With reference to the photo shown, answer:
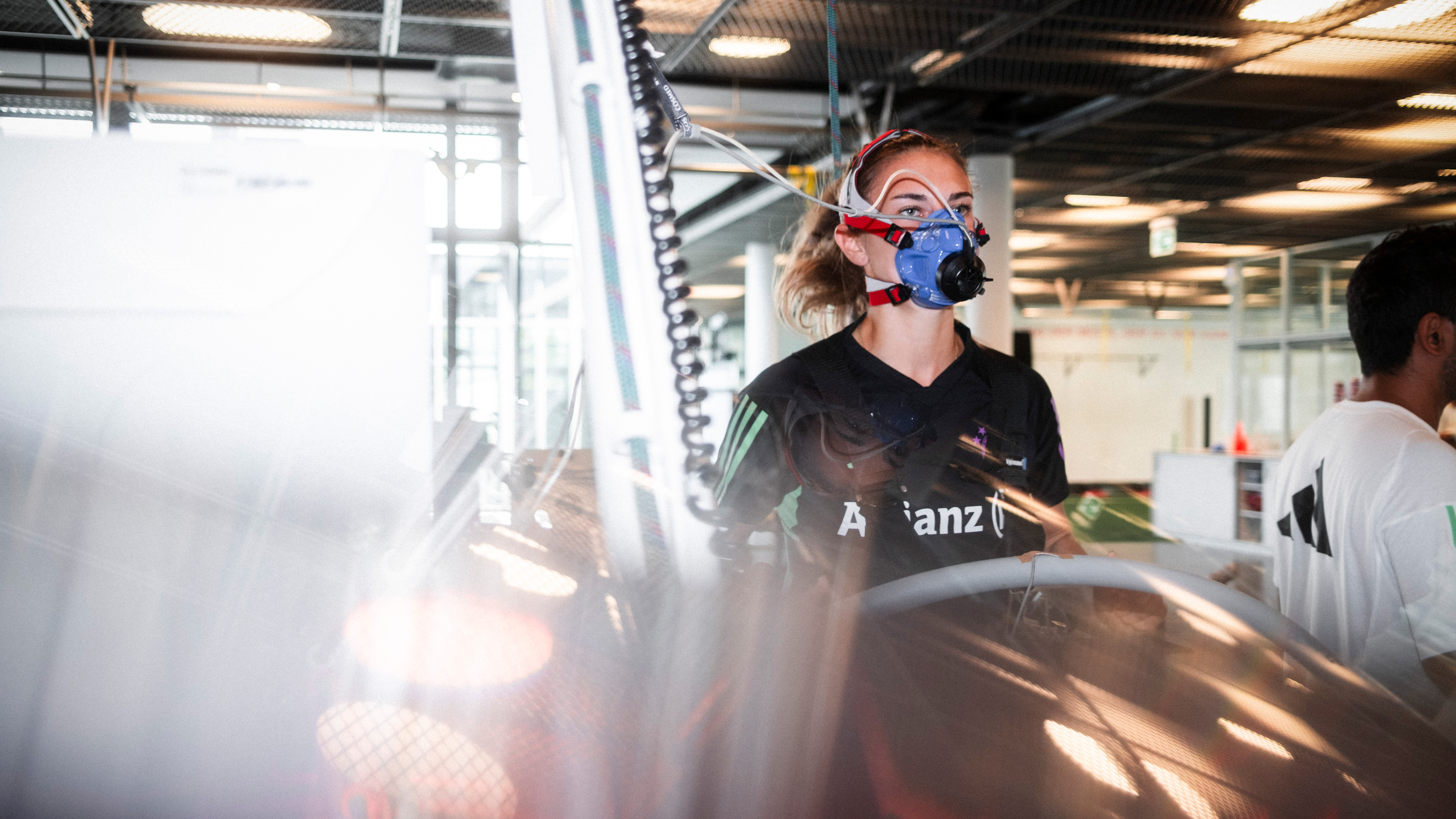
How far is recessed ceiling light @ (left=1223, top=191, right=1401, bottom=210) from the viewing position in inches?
307

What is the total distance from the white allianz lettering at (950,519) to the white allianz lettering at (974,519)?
10 millimetres

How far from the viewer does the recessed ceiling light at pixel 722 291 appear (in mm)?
13945

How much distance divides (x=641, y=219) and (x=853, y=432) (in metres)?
0.60

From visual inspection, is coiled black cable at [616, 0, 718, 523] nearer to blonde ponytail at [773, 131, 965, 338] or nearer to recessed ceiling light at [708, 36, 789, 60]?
blonde ponytail at [773, 131, 965, 338]

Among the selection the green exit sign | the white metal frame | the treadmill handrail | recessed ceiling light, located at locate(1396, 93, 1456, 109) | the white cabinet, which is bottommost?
the white cabinet

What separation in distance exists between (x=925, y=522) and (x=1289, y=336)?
9.33m

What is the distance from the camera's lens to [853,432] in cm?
101

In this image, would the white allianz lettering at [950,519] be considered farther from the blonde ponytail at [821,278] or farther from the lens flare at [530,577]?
the lens flare at [530,577]

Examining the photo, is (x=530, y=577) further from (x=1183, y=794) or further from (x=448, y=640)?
(x=1183, y=794)

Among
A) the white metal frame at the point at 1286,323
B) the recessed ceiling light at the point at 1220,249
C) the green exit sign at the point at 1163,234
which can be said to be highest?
the recessed ceiling light at the point at 1220,249

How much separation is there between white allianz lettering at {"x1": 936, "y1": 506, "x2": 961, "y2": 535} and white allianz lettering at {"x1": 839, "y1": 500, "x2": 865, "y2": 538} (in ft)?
0.28

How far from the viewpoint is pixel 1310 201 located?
8.04m

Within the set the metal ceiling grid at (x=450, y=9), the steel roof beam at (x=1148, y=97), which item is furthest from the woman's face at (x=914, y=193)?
the steel roof beam at (x=1148, y=97)

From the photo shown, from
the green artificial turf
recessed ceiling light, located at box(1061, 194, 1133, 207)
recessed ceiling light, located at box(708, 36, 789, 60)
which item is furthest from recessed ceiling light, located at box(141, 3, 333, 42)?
the green artificial turf
